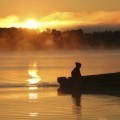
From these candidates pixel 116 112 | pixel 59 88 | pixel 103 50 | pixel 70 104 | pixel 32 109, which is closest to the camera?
pixel 116 112

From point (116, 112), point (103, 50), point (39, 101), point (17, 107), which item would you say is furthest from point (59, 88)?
point (103, 50)

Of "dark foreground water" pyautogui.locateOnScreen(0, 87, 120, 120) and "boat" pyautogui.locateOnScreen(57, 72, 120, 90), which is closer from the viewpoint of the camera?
"dark foreground water" pyautogui.locateOnScreen(0, 87, 120, 120)

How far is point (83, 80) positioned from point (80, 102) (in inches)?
252

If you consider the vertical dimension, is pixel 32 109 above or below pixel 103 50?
below

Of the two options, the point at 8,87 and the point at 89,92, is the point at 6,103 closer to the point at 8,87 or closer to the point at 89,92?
the point at 89,92

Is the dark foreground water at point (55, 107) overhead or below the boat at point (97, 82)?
below

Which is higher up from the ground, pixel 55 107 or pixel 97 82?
pixel 97 82

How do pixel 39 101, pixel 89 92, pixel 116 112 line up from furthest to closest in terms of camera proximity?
pixel 89 92, pixel 39 101, pixel 116 112

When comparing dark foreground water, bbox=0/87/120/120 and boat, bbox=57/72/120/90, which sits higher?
boat, bbox=57/72/120/90

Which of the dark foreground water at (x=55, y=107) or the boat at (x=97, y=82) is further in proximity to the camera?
the boat at (x=97, y=82)

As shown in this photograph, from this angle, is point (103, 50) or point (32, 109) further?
point (103, 50)

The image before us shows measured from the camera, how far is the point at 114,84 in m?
26.0

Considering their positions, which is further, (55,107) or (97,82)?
(97,82)

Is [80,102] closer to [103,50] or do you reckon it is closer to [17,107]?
[17,107]
